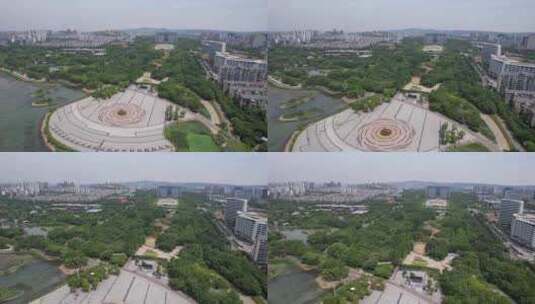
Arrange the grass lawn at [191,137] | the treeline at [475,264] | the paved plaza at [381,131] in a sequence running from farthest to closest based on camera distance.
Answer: the grass lawn at [191,137]
the paved plaza at [381,131]
the treeline at [475,264]

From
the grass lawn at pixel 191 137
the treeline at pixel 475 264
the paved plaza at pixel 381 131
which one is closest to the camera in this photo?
the treeline at pixel 475 264

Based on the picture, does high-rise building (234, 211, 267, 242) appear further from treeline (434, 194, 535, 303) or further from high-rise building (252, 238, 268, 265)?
treeline (434, 194, 535, 303)

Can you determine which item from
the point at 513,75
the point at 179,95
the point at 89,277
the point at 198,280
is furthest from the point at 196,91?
the point at 513,75

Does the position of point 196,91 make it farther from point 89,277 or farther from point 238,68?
point 89,277

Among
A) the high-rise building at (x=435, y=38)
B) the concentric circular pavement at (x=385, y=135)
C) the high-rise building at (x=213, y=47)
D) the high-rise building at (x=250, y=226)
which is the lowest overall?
the high-rise building at (x=250, y=226)

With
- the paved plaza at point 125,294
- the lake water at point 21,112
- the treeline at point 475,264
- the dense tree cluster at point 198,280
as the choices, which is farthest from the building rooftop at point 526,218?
the lake water at point 21,112

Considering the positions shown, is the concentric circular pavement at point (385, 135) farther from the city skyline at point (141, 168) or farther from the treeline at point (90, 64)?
the treeline at point (90, 64)

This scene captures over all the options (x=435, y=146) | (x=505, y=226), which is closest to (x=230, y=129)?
→ (x=435, y=146)
